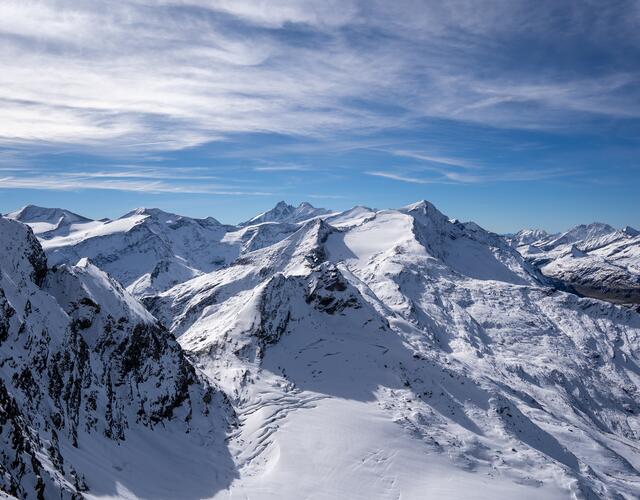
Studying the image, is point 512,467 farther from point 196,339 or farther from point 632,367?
point 632,367

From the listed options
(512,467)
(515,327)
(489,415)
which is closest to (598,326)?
(515,327)

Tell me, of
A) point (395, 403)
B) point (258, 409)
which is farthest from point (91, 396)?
point (395, 403)

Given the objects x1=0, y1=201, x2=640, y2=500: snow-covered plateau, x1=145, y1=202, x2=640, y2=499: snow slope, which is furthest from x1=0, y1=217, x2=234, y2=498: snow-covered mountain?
x1=145, y1=202, x2=640, y2=499: snow slope

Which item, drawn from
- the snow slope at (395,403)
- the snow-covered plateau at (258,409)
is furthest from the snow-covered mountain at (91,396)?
the snow slope at (395,403)

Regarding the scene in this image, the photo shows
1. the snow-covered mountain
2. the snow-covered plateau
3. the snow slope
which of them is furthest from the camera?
the snow slope

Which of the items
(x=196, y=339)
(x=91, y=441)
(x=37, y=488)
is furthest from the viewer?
(x=196, y=339)

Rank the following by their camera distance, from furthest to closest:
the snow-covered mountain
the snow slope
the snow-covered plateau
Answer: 1. the snow slope
2. the snow-covered plateau
3. the snow-covered mountain

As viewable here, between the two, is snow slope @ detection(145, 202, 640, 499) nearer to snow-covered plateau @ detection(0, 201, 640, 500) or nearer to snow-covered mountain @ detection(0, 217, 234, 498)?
snow-covered plateau @ detection(0, 201, 640, 500)

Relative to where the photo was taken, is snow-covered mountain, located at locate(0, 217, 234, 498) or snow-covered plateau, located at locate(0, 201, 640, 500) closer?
snow-covered mountain, located at locate(0, 217, 234, 498)

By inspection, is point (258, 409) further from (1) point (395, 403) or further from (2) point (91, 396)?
(2) point (91, 396)
